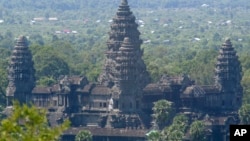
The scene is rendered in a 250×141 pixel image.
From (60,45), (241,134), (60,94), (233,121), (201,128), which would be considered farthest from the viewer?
(60,45)

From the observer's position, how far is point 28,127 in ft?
91.2

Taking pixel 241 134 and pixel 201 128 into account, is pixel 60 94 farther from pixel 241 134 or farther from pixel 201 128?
pixel 241 134

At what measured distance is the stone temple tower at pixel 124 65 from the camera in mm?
101562

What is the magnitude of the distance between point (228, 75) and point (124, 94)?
9.99 metres

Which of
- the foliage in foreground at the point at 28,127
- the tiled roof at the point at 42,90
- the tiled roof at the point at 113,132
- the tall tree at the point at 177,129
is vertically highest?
the foliage in foreground at the point at 28,127

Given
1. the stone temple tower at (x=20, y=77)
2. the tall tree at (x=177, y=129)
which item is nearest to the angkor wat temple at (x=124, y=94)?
the stone temple tower at (x=20, y=77)

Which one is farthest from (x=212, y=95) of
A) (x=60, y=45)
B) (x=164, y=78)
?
(x=60, y=45)

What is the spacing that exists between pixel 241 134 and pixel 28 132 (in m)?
4.30

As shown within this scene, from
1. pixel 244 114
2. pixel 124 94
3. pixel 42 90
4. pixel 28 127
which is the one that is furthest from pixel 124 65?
pixel 28 127

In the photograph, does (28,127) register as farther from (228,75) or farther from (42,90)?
(228,75)

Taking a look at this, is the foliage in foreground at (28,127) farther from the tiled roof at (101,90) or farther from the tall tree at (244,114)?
the tiled roof at (101,90)

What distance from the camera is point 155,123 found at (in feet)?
323

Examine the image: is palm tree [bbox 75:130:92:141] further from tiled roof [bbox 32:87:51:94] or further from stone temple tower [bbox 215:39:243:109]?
stone temple tower [bbox 215:39:243:109]

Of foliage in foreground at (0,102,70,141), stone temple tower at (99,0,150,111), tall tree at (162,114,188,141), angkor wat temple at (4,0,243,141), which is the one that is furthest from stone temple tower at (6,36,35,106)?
foliage in foreground at (0,102,70,141)
